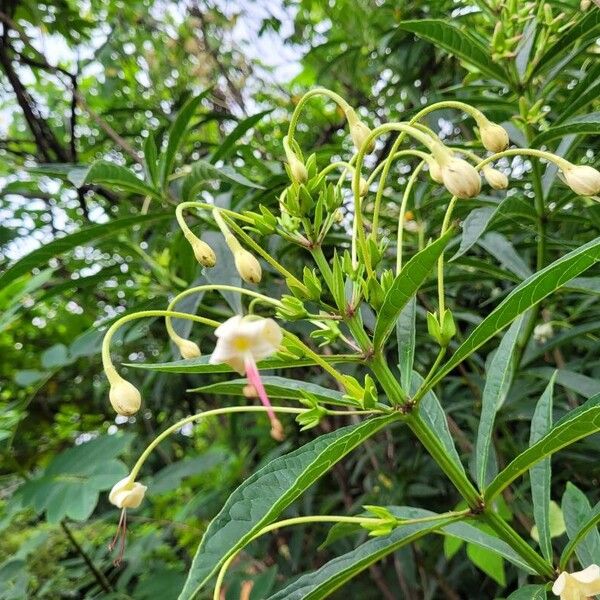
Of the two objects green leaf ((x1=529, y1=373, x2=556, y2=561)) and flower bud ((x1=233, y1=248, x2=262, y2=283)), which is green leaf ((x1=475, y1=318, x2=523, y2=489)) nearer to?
green leaf ((x1=529, y1=373, x2=556, y2=561))

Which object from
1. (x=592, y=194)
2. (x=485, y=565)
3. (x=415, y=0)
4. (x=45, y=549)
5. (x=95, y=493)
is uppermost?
(x=415, y=0)

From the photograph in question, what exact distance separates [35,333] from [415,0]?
1630mm

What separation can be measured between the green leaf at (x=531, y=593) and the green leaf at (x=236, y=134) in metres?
0.86

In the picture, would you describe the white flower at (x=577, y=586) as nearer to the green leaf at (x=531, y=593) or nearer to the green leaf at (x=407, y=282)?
the green leaf at (x=531, y=593)

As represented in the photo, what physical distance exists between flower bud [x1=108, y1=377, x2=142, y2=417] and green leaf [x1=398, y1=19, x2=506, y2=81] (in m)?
0.63

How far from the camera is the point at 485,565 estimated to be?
1030 millimetres

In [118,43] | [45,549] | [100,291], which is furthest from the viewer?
[118,43]

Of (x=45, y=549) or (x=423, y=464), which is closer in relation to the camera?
(x=45, y=549)

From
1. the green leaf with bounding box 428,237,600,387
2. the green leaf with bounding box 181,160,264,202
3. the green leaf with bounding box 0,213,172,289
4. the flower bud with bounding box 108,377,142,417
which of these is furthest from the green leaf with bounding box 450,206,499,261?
the green leaf with bounding box 0,213,172,289

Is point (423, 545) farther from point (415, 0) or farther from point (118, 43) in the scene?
point (118, 43)

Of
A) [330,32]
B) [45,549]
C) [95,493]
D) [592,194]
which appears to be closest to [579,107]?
[592,194]

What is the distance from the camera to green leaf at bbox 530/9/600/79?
0.98 m

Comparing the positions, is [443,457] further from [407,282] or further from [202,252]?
[202,252]

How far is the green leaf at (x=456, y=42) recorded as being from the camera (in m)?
0.96
